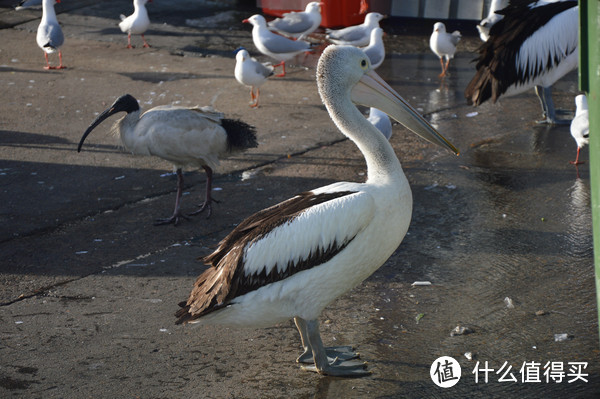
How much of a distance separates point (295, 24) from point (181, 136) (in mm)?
4690

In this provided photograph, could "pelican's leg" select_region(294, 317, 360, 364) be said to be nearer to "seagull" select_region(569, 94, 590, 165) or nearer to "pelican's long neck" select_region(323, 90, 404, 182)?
"pelican's long neck" select_region(323, 90, 404, 182)

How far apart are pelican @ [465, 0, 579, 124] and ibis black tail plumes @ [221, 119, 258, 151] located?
8.99 feet

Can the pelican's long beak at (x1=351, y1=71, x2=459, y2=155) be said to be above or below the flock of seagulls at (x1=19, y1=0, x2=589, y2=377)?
above

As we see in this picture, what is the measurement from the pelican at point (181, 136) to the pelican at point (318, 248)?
76.3 inches

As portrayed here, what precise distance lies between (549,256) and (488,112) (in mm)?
3346

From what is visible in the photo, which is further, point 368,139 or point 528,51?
point 528,51

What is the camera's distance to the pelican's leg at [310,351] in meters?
3.84

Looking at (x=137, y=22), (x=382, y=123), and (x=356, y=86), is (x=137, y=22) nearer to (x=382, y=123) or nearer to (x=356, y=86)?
(x=382, y=123)

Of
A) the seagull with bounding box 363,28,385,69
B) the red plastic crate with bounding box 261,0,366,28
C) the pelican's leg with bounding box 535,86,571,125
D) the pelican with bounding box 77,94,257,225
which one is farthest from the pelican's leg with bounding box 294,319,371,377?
the red plastic crate with bounding box 261,0,366,28

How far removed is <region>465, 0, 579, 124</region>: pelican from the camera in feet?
24.2

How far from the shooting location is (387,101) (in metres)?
3.95

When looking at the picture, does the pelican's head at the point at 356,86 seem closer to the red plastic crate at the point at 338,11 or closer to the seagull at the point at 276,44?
the seagull at the point at 276,44

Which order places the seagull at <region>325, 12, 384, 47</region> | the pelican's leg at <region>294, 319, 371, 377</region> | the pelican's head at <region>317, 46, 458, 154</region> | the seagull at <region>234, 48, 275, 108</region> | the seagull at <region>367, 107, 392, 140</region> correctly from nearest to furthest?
the pelican's leg at <region>294, 319, 371, 377</region>
the pelican's head at <region>317, 46, 458, 154</region>
the seagull at <region>367, 107, 392, 140</region>
the seagull at <region>234, 48, 275, 108</region>
the seagull at <region>325, 12, 384, 47</region>

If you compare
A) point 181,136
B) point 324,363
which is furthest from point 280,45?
point 324,363
